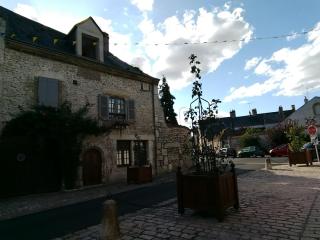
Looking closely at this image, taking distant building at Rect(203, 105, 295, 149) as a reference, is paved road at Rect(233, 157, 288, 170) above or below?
below

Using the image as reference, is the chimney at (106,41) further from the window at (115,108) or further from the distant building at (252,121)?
the distant building at (252,121)

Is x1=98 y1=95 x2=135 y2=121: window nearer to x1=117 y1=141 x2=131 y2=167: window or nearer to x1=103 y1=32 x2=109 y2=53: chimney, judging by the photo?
x1=117 y1=141 x2=131 y2=167: window

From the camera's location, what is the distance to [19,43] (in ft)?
36.3

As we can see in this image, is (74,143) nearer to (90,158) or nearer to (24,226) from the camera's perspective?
(90,158)

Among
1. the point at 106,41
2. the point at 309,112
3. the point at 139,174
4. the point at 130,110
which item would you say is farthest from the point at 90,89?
the point at 309,112

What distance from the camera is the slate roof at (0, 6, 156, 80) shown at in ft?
39.1

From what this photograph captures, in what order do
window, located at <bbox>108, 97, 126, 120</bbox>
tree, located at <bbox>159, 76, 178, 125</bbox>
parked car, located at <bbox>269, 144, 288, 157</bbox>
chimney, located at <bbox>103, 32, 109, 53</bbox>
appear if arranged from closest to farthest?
window, located at <bbox>108, 97, 126, 120</bbox>
chimney, located at <bbox>103, 32, 109, 53</bbox>
parked car, located at <bbox>269, 144, 288, 157</bbox>
tree, located at <bbox>159, 76, 178, 125</bbox>

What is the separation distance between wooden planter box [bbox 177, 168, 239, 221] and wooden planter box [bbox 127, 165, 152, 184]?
6.64 metres

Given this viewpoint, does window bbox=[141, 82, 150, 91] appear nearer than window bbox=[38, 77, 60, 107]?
No

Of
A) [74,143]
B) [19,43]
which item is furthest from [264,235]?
[19,43]

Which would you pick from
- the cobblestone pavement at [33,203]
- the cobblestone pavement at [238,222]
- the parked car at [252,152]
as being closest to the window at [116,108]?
the cobblestone pavement at [33,203]

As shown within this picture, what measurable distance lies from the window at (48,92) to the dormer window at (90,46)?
3359 millimetres

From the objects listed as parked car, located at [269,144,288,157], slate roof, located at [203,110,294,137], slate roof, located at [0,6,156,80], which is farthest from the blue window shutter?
slate roof, located at [203,110,294,137]

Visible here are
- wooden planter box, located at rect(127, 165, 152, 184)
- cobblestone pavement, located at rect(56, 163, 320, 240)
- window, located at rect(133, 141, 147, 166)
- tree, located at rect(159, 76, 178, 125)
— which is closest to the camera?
cobblestone pavement, located at rect(56, 163, 320, 240)
